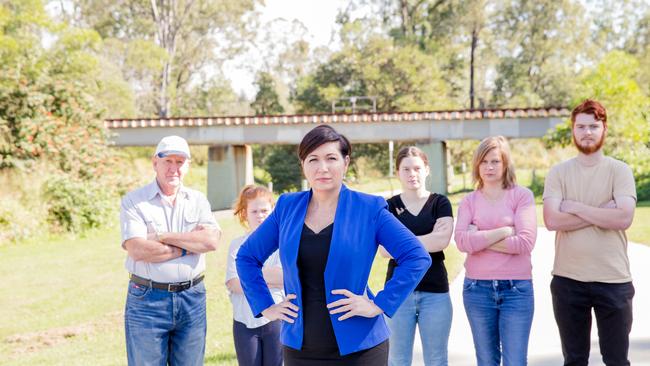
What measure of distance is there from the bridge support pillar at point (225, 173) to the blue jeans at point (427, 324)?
85.2ft

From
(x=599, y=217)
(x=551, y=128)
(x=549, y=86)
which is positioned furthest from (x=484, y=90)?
(x=599, y=217)

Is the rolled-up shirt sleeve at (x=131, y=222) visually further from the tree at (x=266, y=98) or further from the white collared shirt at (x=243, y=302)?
the tree at (x=266, y=98)

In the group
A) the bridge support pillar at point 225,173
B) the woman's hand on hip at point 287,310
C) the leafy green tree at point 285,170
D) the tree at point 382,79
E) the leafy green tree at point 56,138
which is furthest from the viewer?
the tree at point 382,79

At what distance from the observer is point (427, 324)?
4.28 meters

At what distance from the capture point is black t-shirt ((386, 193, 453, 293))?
4.28 metres

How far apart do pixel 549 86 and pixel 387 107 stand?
15630 mm

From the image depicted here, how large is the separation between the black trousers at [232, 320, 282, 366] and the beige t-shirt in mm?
1799

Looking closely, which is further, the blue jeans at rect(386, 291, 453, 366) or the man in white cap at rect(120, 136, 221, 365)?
the blue jeans at rect(386, 291, 453, 366)

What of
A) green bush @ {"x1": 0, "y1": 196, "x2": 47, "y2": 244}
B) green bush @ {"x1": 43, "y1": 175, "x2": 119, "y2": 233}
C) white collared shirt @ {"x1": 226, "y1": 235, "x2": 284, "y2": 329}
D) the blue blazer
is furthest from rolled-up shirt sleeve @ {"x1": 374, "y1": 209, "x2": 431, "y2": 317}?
green bush @ {"x1": 43, "y1": 175, "x2": 119, "y2": 233}

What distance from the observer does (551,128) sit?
27047 mm

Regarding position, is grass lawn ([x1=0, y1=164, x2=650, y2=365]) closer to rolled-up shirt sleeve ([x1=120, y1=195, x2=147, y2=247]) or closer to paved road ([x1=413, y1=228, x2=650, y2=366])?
paved road ([x1=413, y1=228, x2=650, y2=366])

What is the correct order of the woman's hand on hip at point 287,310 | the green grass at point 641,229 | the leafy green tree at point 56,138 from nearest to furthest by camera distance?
1. the woman's hand on hip at point 287,310
2. the green grass at point 641,229
3. the leafy green tree at point 56,138

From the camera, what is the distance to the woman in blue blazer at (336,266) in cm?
277

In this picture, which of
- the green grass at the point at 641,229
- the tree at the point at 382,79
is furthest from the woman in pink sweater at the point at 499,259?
the tree at the point at 382,79
